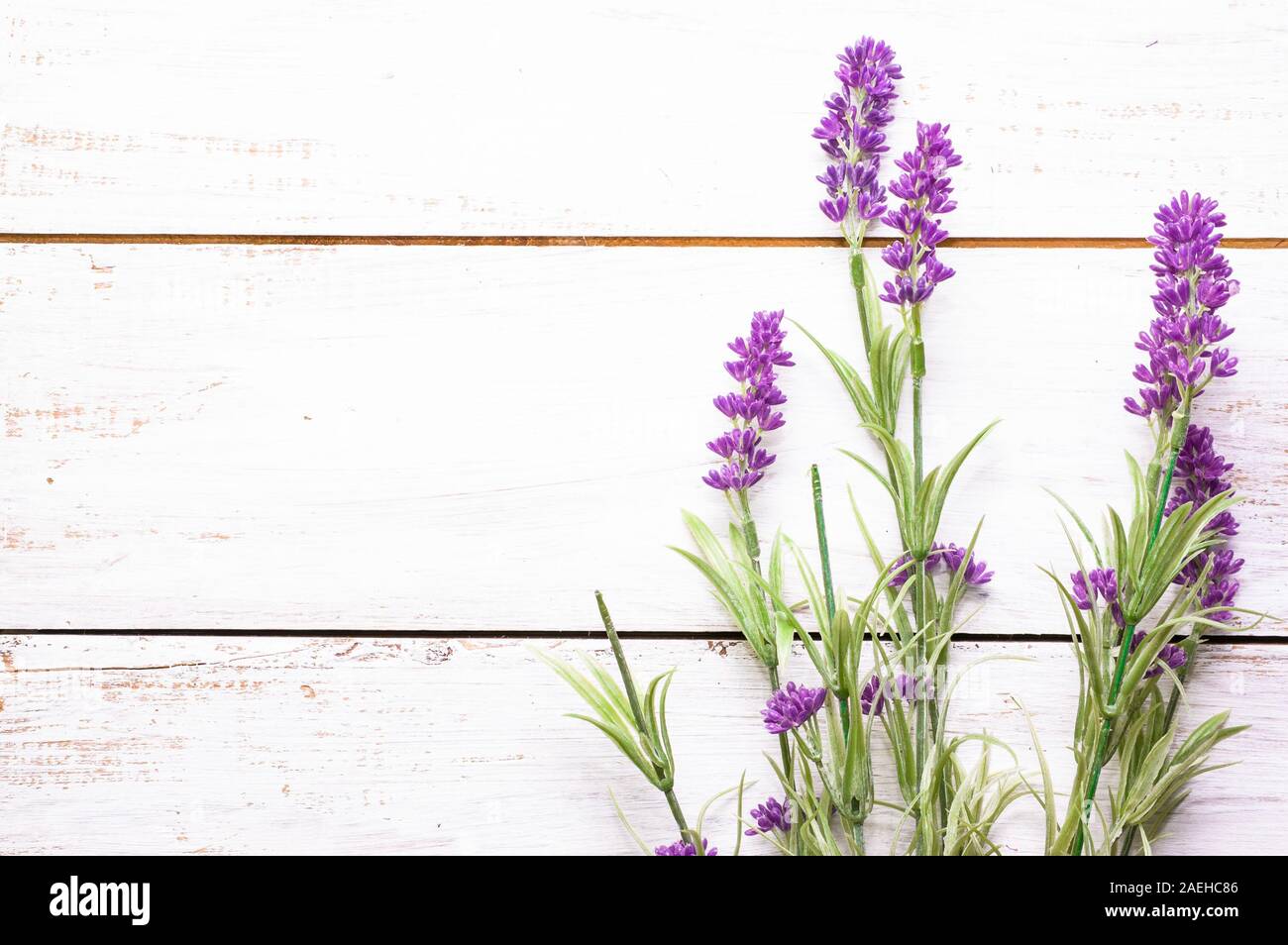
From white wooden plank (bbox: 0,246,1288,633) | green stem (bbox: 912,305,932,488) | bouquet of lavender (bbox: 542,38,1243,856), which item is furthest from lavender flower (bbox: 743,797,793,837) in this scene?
green stem (bbox: 912,305,932,488)

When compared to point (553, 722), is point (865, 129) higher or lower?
higher

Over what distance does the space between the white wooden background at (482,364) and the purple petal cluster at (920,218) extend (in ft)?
0.19

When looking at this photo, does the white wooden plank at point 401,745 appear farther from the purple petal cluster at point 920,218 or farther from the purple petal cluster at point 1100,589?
the purple petal cluster at point 920,218

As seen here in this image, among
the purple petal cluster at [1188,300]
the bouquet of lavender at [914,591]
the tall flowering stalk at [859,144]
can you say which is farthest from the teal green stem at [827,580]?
the purple petal cluster at [1188,300]

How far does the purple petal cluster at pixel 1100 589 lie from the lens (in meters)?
0.54

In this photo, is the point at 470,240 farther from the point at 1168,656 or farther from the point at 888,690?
the point at 1168,656

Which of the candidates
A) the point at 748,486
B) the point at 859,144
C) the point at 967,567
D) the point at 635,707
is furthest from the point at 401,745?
the point at 859,144

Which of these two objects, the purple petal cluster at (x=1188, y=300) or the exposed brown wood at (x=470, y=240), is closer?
the purple petal cluster at (x=1188, y=300)

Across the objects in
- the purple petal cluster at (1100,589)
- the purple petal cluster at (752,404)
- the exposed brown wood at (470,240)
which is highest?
the exposed brown wood at (470,240)

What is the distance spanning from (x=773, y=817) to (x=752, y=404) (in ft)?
0.84

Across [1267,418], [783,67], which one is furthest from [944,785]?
[783,67]

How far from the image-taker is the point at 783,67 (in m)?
0.62

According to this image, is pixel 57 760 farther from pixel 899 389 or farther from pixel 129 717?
pixel 899 389
